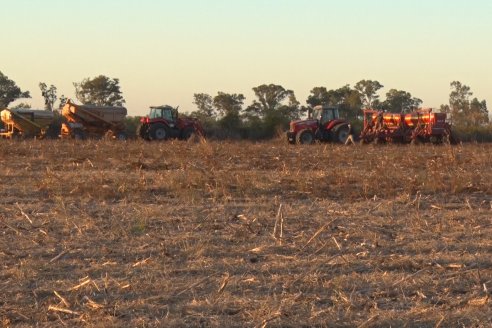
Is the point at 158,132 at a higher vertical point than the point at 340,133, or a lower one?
lower

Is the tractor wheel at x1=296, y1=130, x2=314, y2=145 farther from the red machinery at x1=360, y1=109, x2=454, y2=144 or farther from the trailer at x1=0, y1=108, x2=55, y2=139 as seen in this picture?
the trailer at x1=0, y1=108, x2=55, y2=139

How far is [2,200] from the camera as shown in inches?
412

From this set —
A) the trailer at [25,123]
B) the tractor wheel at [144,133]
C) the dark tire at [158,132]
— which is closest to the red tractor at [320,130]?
the dark tire at [158,132]

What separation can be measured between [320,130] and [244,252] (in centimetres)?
2566

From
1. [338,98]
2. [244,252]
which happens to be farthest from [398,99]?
[244,252]

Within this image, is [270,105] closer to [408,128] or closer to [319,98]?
[319,98]

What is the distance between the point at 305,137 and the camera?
31.7 m

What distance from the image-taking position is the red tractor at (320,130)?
31.7 metres

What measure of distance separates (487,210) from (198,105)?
2260 inches

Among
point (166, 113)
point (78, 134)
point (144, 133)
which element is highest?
point (166, 113)

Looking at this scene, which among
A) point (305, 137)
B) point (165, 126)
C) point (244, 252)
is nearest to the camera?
point (244, 252)

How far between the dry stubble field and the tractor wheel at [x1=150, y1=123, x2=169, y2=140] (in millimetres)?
20223

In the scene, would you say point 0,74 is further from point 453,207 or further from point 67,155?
point 453,207

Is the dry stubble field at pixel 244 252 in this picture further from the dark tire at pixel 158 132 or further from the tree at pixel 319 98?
the tree at pixel 319 98
